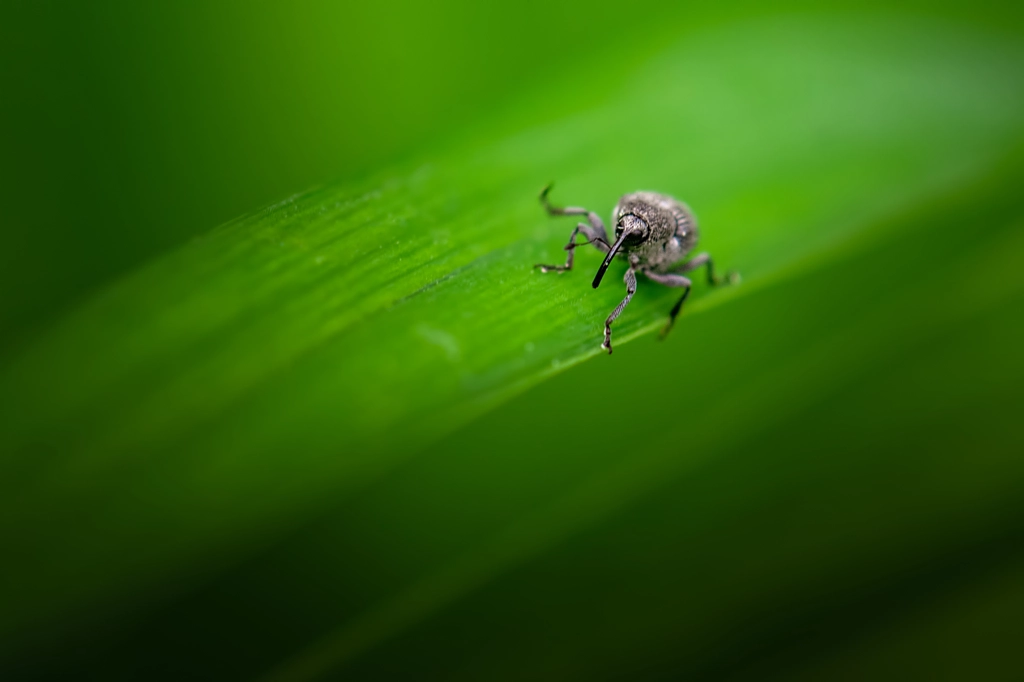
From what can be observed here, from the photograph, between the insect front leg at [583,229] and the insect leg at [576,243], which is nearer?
the insect leg at [576,243]

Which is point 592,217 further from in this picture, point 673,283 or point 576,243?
point 673,283

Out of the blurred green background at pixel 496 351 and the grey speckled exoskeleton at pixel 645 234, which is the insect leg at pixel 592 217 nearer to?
the grey speckled exoskeleton at pixel 645 234

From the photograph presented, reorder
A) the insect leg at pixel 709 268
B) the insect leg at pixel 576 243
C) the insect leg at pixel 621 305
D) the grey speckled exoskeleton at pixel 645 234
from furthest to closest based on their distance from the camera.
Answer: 1. the grey speckled exoskeleton at pixel 645 234
2. the insect leg at pixel 709 268
3. the insect leg at pixel 576 243
4. the insect leg at pixel 621 305

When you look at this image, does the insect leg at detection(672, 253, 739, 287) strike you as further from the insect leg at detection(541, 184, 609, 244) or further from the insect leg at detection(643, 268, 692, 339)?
the insect leg at detection(541, 184, 609, 244)

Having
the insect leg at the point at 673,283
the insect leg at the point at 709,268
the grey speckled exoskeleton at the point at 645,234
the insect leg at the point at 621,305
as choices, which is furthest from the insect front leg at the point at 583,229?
the insect leg at the point at 709,268

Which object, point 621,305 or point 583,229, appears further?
point 583,229

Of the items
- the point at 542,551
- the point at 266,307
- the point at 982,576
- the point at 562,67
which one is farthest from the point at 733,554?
the point at 562,67

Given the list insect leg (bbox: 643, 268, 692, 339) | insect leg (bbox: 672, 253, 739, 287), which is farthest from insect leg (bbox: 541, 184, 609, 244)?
insect leg (bbox: 672, 253, 739, 287)

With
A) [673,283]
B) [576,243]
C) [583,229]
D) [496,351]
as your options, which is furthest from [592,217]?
[496,351]
